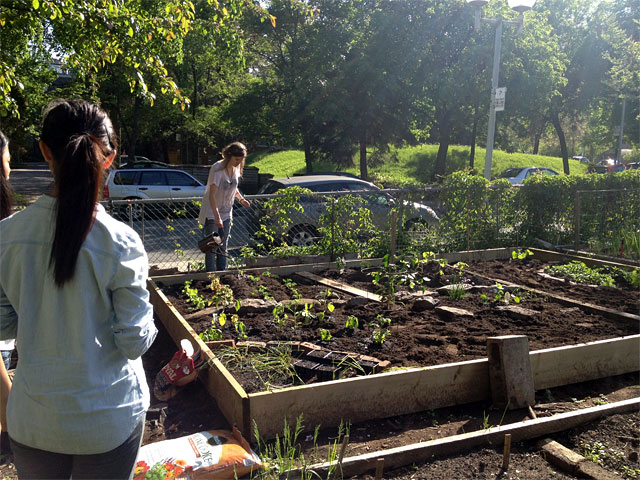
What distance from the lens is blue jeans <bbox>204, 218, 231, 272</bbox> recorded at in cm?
797

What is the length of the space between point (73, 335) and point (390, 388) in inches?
111

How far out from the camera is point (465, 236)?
1017cm

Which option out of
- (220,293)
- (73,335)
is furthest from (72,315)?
(220,293)

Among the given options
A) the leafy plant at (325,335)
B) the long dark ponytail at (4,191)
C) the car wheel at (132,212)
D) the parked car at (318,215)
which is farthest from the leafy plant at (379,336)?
the car wheel at (132,212)

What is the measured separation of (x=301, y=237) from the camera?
30.7 ft

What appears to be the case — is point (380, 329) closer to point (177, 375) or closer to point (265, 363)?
point (265, 363)

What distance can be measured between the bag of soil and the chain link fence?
4.02 metres

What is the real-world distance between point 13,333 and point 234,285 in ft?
17.3

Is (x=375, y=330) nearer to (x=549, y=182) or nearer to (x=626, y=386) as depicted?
(x=626, y=386)

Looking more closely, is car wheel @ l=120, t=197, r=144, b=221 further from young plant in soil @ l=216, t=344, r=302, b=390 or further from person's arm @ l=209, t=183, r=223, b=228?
young plant in soil @ l=216, t=344, r=302, b=390

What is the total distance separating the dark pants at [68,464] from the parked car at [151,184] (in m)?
16.5

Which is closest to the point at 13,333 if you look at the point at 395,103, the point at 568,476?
the point at 568,476

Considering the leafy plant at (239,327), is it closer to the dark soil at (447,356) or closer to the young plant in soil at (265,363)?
the dark soil at (447,356)

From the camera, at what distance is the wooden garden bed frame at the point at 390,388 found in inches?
152
